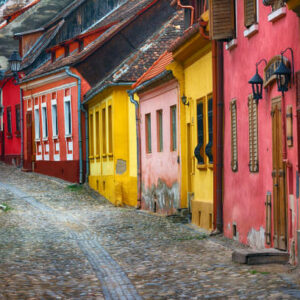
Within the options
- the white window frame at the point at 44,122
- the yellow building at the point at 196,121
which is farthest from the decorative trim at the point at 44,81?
the yellow building at the point at 196,121

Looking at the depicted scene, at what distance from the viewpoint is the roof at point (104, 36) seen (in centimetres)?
3272

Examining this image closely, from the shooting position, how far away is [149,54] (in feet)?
94.9

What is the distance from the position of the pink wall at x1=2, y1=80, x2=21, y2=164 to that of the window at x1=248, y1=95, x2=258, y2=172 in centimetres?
2944

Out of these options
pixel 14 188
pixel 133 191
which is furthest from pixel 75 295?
pixel 14 188

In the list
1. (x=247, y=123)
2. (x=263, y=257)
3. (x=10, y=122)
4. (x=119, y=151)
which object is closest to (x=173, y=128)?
(x=119, y=151)

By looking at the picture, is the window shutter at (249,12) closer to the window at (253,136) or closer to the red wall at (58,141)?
the window at (253,136)

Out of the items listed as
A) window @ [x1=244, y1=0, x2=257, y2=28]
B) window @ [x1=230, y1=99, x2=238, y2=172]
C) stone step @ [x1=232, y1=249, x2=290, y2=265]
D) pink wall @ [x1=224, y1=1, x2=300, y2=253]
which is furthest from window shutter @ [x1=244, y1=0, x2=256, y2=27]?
stone step @ [x1=232, y1=249, x2=290, y2=265]

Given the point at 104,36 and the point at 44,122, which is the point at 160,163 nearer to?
the point at 104,36

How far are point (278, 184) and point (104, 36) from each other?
22.5 meters

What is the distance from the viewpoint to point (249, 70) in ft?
48.0

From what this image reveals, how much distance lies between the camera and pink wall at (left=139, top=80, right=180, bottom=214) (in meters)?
22.2

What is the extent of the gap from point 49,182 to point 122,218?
1316cm

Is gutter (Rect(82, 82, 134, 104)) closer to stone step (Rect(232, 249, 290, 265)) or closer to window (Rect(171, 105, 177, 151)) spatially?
window (Rect(171, 105, 177, 151))

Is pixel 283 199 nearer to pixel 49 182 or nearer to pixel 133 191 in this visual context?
pixel 133 191
